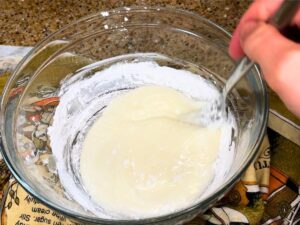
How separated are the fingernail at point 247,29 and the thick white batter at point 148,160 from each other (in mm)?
187

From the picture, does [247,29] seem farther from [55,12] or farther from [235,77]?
[55,12]

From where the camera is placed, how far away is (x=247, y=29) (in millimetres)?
496

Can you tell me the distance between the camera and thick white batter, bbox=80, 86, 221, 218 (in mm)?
615

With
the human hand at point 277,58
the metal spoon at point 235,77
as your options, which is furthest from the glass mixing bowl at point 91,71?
the human hand at point 277,58

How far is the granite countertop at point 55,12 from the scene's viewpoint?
3.02ft

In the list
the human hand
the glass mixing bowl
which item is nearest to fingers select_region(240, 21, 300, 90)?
the human hand

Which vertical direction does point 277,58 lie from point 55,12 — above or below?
above

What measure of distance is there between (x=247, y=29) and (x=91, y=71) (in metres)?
0.33

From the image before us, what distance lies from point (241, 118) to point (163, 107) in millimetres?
116

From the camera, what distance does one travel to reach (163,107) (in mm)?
712

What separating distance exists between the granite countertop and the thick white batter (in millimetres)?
285

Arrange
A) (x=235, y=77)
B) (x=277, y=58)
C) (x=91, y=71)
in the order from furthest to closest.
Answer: (x=91, y=71) → (x=235, y=77) → (x=277, y=58)

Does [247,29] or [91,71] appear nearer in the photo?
[247,29]

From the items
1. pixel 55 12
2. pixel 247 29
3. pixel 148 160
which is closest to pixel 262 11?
pixel 247 29
